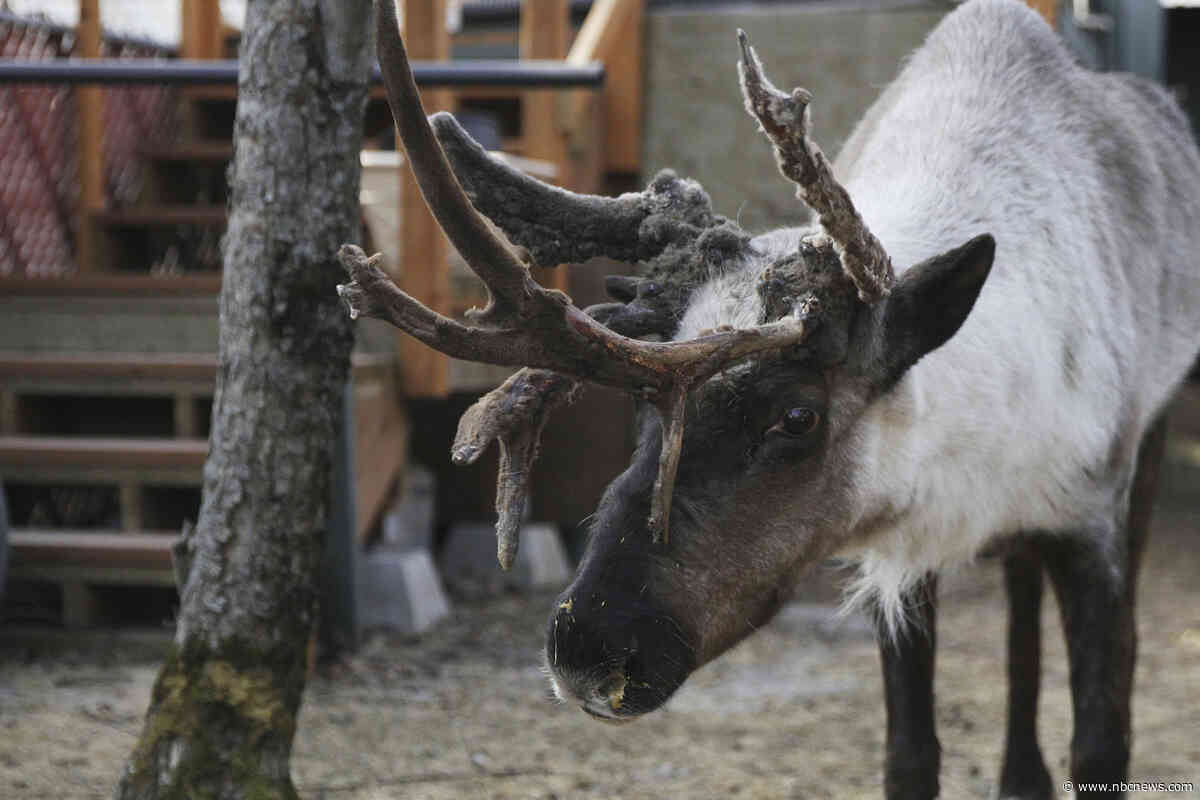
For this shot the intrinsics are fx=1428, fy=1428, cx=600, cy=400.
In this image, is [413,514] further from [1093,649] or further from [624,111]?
[1093,649]

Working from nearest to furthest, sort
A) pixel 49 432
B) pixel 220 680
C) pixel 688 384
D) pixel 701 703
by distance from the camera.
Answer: pixel 688 384 < pixel 220 680 < pixel 701 703 < pixel 49 432

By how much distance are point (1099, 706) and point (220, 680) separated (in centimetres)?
213

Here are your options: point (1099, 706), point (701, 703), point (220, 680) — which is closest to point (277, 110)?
point (220, 680)

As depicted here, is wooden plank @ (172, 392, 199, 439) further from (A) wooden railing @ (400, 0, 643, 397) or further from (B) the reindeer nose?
(B) the reindeer nose

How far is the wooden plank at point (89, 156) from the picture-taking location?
22.7 feet

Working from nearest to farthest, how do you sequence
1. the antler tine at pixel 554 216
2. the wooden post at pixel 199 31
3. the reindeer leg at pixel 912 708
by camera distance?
the antler tine at pixel 554 216 → the reindeer leg at pixel 912 708 → the wooden post at pixel 199 31

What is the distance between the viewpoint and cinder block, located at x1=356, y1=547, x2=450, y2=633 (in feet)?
19.5

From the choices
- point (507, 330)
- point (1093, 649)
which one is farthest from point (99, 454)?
point (1093, 649)

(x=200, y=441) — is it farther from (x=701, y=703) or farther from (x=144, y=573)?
(x=701, y=703)

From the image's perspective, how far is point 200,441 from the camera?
5676 mm

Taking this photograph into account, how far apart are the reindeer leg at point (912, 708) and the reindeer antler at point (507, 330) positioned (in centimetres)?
135

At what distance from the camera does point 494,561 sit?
282 inches

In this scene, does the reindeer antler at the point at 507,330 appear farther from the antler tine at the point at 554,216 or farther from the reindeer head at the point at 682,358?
the antler tine at the point at 554,216

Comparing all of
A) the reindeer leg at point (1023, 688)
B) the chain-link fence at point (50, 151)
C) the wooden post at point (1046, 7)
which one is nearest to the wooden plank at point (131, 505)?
the chain-link fence at point (50, 151)
